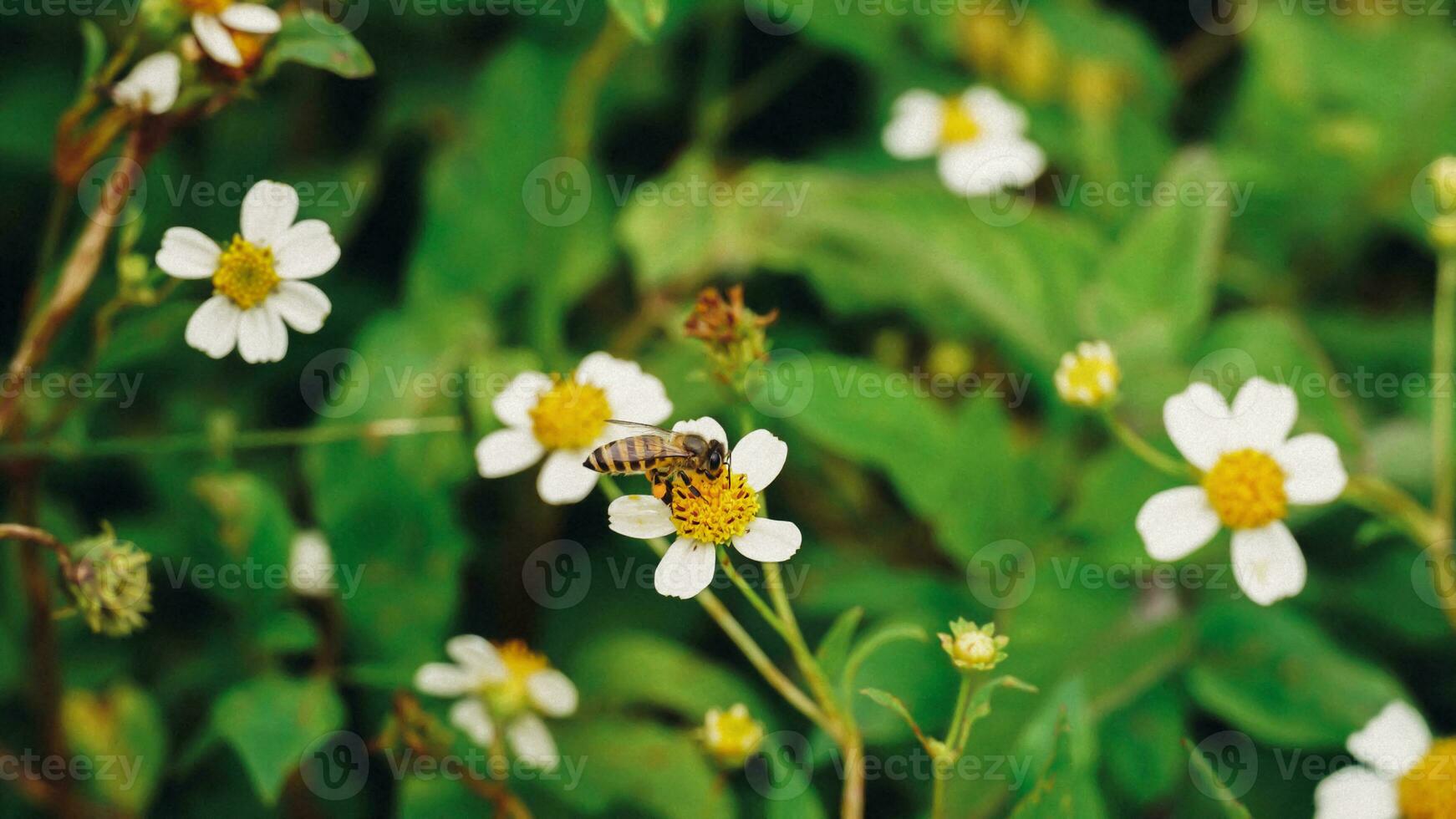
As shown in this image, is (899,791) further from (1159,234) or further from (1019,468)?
(1159,234)

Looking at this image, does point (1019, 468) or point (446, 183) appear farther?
point (446, 183)

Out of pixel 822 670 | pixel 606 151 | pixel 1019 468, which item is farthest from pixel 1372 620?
pixel 606 151

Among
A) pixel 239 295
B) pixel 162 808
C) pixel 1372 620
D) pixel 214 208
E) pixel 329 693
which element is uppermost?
pixel 239 295

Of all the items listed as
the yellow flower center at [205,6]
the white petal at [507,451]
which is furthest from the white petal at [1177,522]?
the yellow flower center at [205,6]

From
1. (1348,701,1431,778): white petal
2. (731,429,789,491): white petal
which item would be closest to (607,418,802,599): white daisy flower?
(731,429,789,491): white petal

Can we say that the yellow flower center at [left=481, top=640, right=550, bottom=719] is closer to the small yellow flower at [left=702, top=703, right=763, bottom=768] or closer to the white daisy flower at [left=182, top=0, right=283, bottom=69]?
the small yellow flower at [left=702, top=703, right=763, bottom=768]

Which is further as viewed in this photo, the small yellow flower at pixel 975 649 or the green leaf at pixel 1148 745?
the green leaf at pixel 1148 745

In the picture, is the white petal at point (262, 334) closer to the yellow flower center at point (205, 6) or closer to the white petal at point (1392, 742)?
the yellow flower center at point (205, 6)
